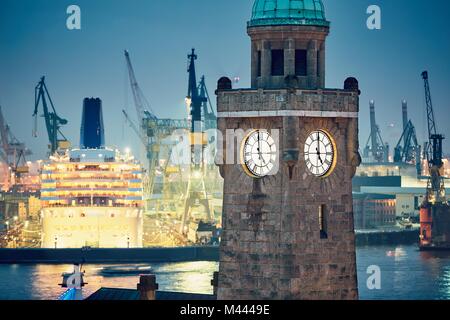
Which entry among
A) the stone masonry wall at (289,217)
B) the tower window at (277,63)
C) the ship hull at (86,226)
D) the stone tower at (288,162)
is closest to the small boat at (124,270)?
the ship hull at (86,226)

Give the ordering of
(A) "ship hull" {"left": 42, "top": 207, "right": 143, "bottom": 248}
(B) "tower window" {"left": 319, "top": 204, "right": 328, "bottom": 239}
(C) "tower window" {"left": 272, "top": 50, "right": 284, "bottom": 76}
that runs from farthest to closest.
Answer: (A) "ship hull" {"left": 42, "top": 207, "right": 143, "bottom": 248} → (B) "tower window" {"left": 319, "top": 204, "right": 328, "bottom": 239} → (C) "tower window" {"left": 272, "top": 50, "right": 284, "bottom": 76}

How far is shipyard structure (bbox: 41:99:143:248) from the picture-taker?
170500 mm

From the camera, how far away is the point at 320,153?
35.9m

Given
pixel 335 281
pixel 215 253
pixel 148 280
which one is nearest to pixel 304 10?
pixel 335 281

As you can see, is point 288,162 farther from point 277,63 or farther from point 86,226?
point 86,226

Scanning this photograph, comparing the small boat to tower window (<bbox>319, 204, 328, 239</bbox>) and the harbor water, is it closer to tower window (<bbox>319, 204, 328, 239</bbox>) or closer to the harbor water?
the harbor water

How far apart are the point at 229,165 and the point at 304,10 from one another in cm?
386

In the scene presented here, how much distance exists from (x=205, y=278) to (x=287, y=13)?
109 m

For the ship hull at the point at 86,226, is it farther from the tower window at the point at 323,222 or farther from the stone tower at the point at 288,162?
the tower window at the point at 323,222

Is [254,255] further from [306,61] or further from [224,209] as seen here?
[306,61]

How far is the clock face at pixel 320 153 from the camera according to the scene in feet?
117


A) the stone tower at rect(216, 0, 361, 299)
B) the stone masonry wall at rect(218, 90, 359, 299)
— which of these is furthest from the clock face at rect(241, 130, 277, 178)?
the stone masonry wall at rect(218, 90, 359, 299)

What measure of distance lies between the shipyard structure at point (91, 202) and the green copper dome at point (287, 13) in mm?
134351

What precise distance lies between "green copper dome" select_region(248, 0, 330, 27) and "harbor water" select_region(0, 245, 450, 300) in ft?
246
